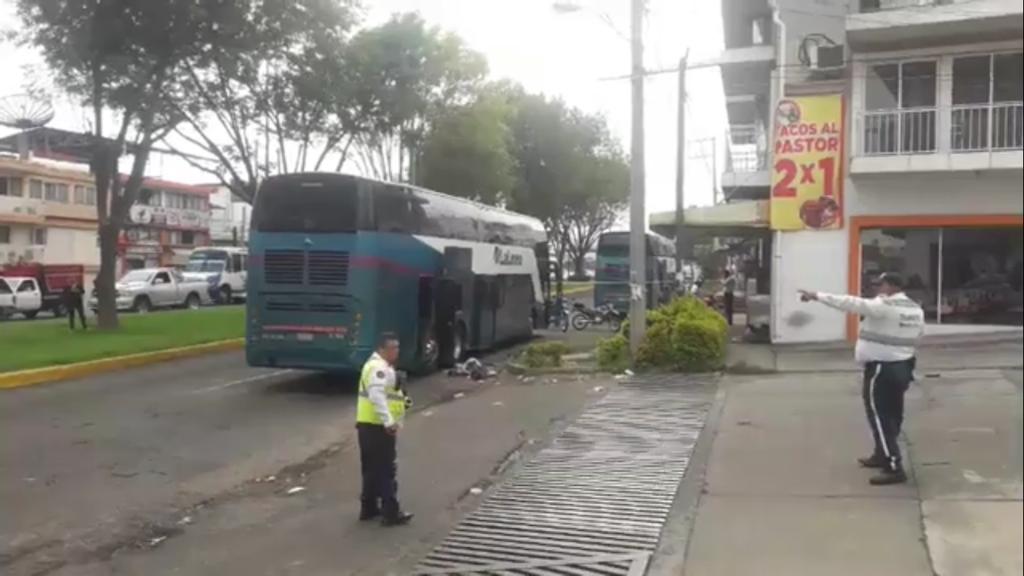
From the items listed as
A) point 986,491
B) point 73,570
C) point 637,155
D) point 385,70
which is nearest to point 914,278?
point 986,491

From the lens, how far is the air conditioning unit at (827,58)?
18312mm

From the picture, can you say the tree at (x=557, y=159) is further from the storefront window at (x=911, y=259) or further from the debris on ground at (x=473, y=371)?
the storefront window at (x=911, y=259)

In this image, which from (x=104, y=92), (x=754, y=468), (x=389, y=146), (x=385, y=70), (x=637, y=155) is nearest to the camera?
(x=754, y=468)

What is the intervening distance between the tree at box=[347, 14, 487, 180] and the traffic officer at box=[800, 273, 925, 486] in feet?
72.2

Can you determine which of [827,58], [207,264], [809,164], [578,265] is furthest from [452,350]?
[578,265]

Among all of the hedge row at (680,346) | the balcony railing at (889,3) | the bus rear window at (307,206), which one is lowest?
the hedge row at (680,346)

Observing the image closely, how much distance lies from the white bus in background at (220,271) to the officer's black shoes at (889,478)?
133ft

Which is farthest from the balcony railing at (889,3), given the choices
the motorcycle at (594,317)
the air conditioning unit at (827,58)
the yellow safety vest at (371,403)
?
the motorcycle at (594,317)

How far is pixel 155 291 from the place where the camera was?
132 ft

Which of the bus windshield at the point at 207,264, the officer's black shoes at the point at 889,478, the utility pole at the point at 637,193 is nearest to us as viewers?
the officer's black shoes at the point at 889,478

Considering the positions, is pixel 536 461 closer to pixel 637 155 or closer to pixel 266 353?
pixel 266 353

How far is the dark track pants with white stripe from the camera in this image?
784 centimetres

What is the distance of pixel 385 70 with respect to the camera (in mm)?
30203

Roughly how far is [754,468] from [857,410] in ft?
10.1
